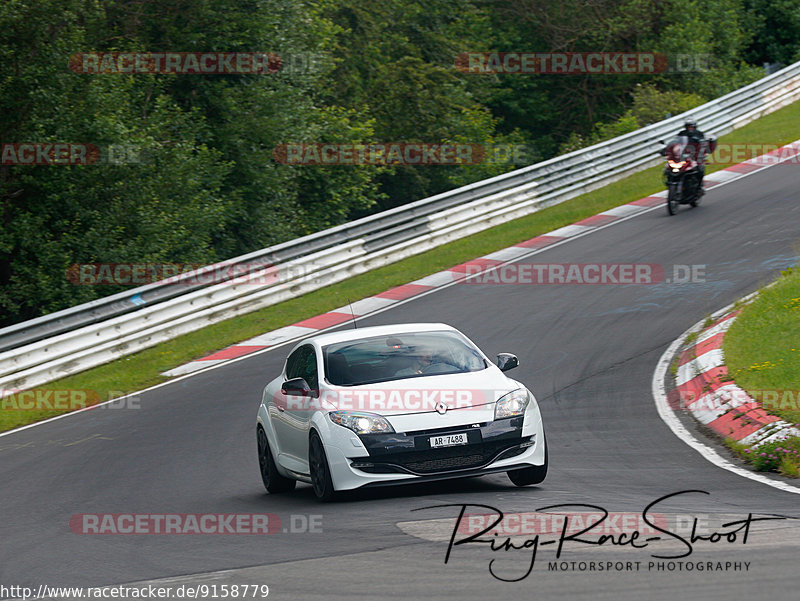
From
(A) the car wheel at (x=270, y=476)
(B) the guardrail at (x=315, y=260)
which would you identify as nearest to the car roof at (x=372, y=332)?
(A) the car wheel at (x=270, y=476)

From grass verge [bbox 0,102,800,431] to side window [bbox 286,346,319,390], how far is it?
5.94m

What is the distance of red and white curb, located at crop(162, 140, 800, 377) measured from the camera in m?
17.8

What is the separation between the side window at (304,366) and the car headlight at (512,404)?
1.66 m

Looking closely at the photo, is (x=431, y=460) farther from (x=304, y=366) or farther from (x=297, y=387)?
(x=304, y=366)

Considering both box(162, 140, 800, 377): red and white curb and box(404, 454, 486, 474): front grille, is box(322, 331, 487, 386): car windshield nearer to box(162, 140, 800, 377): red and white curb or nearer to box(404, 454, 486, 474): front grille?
box(404, 454, 486, 474): front grille

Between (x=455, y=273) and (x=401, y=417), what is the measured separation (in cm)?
1299

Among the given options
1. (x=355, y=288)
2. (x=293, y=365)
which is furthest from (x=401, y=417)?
(x=355, y=288)

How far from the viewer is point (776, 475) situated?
8.73 meters

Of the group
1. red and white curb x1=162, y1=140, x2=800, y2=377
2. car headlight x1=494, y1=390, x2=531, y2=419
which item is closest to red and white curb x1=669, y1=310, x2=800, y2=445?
car headlight x1=494, y1=390, x2=531, y2=419

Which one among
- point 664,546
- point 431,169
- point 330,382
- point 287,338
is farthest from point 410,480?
point 431,169

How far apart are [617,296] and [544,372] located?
4453 mm

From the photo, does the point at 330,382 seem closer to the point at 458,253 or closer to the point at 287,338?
the point at 287,338

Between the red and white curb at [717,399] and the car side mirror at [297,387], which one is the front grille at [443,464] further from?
the red and white curb at [717,399]

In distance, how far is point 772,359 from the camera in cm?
1170
